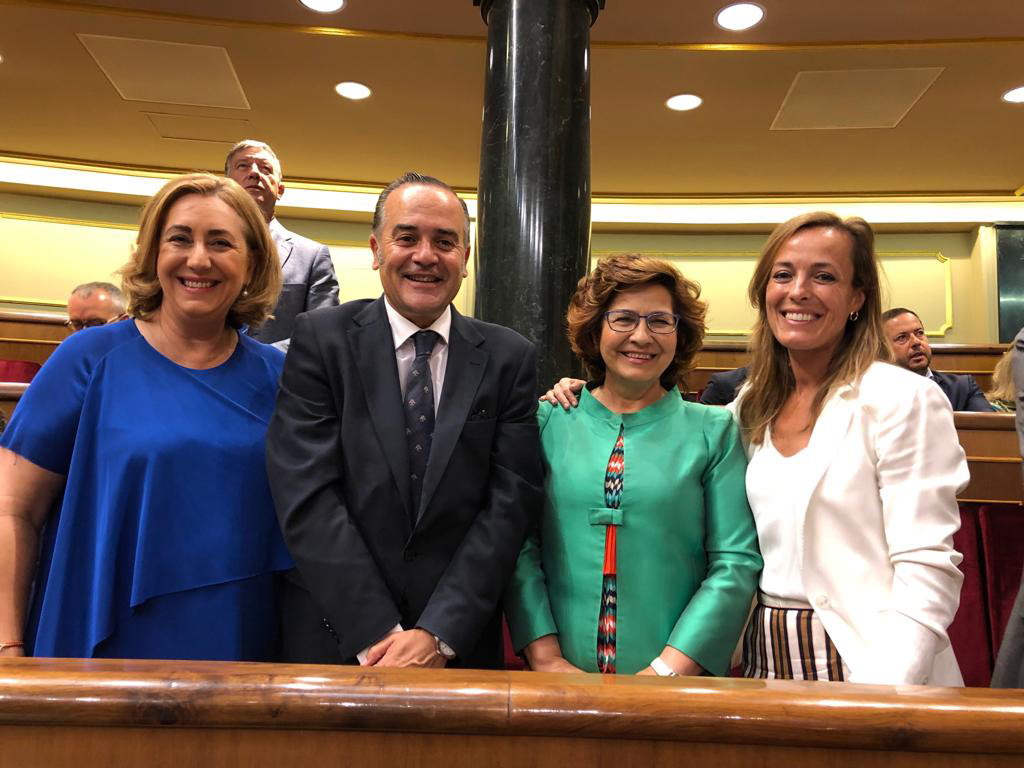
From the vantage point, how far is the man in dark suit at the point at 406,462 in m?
1.38

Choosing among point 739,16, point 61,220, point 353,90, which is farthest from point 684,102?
point 61,220

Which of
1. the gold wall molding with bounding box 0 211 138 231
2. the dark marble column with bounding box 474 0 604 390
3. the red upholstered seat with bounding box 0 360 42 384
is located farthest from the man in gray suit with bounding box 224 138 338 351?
the gold wall molding with bounding box 0 211 138 231

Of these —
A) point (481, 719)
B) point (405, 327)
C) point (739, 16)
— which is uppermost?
point (739, 16)

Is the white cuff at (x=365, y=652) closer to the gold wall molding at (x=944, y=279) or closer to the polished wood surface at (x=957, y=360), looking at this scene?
the polished wood surface at (x=957, y=360)

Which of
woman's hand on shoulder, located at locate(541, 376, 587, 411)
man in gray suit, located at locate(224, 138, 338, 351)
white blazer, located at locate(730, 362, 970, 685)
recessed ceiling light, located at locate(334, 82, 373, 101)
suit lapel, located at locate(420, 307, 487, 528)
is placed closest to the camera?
white blazer, located at locate(730, 362, 970, 685)

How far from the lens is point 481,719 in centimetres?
81

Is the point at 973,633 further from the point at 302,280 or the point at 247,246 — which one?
the point at 302,280

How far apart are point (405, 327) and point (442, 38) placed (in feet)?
13.4

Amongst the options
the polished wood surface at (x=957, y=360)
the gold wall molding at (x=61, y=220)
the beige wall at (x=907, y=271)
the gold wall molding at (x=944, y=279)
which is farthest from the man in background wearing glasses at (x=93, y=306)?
the gold wall molding at (x=944, y=279)

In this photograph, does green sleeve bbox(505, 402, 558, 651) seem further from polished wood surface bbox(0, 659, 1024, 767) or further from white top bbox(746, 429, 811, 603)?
polished wood surface bbox(0, 659, 1024, 767)

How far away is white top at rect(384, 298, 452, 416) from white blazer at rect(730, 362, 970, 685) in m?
0.67

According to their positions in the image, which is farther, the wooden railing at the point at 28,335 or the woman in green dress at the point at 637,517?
the wooden railing at the point at 28,335

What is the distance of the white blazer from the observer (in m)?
1.32

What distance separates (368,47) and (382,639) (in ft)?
15.4
